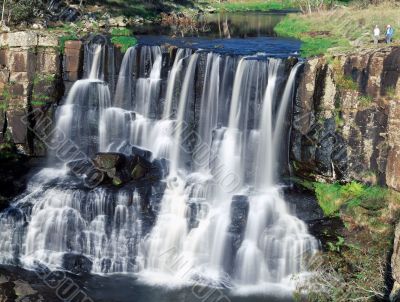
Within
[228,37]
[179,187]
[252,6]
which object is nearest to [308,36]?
[228,37]

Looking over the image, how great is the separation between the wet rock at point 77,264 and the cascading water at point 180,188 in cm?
8

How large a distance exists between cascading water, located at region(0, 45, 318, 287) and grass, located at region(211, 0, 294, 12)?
4088cm

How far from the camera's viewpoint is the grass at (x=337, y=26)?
29.5 metres

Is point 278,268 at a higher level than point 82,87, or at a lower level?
lower

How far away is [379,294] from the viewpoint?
17.0 m

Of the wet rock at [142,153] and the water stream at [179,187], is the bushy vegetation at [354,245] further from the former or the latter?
the wet rock at [142,153]

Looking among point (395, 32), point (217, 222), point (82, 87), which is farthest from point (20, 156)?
point (395, 32)

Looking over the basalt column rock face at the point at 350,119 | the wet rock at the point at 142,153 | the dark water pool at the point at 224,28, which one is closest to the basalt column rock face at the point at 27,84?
the wet rock at the point at 142,153

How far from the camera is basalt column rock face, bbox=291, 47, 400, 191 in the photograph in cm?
2050

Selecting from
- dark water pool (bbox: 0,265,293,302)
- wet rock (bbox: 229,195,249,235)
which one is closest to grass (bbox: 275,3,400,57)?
wet rock (bbox: 229,195,249,235)

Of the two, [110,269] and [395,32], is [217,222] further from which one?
[395,32]

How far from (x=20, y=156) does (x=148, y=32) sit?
18672 millimetres

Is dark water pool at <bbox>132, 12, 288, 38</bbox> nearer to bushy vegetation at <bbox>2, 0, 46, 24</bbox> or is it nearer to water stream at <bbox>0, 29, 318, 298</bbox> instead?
bushy vegetation at <bbox>2, 0, 46, 24</bbox>

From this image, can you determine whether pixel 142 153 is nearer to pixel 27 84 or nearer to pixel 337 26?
pixel 27 84
